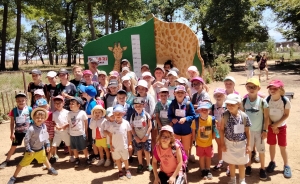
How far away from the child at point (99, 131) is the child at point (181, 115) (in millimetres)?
1197

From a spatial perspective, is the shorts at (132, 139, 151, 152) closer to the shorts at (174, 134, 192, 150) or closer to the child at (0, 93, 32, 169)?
the shorts at (174, 134, 192, 150)

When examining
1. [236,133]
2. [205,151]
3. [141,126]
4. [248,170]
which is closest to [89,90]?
[141,126]

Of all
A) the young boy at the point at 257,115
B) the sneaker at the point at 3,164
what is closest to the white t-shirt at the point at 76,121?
the sneaker at the point at 3,164

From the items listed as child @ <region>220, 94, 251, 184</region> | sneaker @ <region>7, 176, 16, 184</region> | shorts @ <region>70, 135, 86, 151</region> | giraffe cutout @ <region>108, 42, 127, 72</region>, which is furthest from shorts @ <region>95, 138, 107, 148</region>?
giraffe cutout @ <region>108, 42, 127, 72</region>

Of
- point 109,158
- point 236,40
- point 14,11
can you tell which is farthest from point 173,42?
point 14,11

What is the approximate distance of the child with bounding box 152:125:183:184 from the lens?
3162mm

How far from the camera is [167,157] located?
3.25 metres

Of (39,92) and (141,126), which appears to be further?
(39,92)

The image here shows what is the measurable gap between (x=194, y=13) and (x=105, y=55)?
2329 cm

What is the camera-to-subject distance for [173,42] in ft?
25.3

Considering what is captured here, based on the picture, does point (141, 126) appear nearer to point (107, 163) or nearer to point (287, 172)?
point (107, 163)

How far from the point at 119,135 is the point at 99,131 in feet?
2.09

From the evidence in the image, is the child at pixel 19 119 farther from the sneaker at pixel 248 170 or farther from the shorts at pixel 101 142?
the sneaker at pixel 248 170

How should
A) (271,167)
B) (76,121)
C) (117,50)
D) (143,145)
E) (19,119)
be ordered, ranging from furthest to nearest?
(117,50), (19,119), (76,121), (143,145), (271,167)
